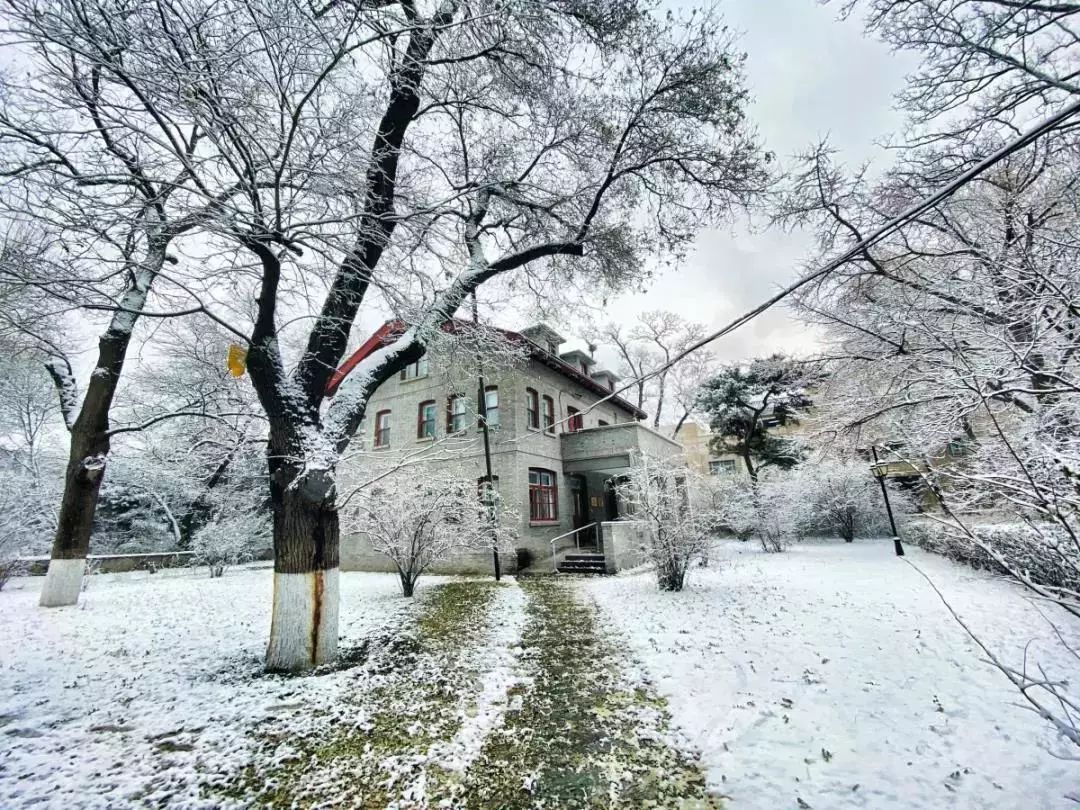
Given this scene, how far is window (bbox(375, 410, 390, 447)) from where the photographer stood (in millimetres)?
16969

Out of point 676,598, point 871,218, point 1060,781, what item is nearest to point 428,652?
point 676,598

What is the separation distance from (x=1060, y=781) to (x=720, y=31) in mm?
8466

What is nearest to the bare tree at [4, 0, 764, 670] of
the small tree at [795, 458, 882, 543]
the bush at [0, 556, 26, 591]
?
the bush at [0, 556, 26, 591]

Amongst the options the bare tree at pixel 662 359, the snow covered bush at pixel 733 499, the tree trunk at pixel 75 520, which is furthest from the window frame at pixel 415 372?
the bare tree at pixel 662 359

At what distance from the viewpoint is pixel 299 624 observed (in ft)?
17.0

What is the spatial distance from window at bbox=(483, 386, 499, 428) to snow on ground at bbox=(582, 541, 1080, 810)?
785 cm

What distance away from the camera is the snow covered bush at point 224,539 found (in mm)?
14211

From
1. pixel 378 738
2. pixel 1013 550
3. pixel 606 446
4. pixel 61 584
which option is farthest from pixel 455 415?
pixel 1013 550

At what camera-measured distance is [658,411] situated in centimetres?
2811

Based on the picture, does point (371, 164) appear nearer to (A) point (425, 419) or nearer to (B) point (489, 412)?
(B) point (489, 412)

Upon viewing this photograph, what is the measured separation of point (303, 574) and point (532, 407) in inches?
431

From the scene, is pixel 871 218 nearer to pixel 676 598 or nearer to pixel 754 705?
pixel 676 598

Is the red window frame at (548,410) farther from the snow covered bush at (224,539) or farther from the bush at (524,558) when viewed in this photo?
the snow covered bush at (224,539)

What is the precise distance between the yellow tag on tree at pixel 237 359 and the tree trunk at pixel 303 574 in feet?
4.29
